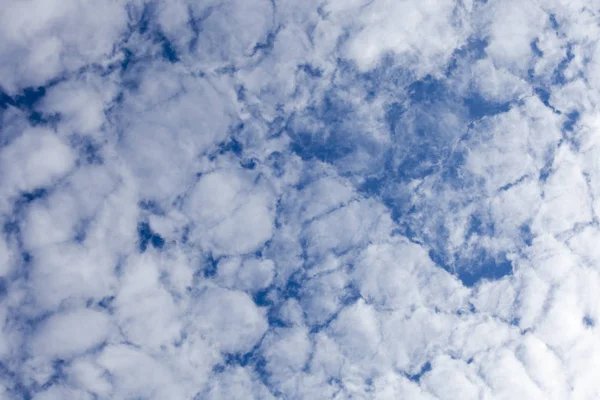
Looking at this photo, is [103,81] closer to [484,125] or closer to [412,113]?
[412,113]

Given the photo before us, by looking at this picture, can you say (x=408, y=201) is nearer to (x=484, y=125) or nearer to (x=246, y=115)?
(x=484, y=125)

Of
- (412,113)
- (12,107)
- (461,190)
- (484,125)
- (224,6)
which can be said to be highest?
(224,6)

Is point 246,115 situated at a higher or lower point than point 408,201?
higher

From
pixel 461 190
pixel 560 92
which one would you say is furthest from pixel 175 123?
pixel 560 92

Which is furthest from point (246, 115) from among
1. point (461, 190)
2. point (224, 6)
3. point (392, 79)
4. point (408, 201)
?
point (461, 190)

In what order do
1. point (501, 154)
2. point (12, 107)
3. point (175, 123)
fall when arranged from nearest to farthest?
point (12, 107)
point (175, 123)
point (501, 154)

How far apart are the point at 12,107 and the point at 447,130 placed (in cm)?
1603

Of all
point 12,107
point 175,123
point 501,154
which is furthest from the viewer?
point 501,154

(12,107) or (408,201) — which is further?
(408,201)

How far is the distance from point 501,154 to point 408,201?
4.12 meters

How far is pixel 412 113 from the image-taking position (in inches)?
795

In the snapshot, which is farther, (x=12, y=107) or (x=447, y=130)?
(x=447, y=130)

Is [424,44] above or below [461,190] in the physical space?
above

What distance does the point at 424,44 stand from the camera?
2008 cm
